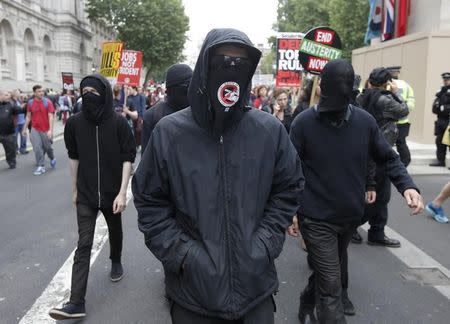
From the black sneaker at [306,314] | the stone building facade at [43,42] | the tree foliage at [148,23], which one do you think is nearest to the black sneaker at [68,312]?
the black sneaker at [306,314]

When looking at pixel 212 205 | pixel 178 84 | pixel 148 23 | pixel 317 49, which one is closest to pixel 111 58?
pixel 317 49

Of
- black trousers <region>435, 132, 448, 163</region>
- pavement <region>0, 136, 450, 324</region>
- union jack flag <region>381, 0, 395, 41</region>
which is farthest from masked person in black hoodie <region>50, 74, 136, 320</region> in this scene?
union jack flag <region>381, 0, 395, 41</region>

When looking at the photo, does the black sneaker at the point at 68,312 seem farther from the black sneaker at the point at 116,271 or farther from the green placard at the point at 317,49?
the green placard at the point at 317,49

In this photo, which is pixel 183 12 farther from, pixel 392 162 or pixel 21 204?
pixel 392 162

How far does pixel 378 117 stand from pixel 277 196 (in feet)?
12.1

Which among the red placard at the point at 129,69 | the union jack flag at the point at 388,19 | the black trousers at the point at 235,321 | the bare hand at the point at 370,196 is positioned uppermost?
the union jack flag at the point at 388,19

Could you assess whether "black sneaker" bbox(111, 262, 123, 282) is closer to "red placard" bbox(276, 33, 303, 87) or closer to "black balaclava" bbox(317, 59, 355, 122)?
"black balaclava" bbox(317, 59, 355, 122)

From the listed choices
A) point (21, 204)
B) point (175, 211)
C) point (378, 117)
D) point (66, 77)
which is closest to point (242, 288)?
point (175, 211)

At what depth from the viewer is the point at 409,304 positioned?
402cm

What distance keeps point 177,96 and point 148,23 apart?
4558 centimetres

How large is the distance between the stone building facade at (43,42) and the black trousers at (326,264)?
30.2 metres

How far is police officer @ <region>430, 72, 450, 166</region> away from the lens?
1020cm

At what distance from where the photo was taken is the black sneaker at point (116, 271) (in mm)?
4527

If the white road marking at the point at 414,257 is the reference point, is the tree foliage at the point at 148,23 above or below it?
above
